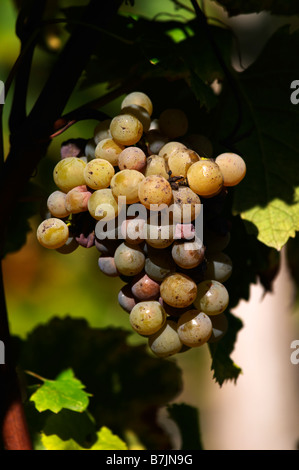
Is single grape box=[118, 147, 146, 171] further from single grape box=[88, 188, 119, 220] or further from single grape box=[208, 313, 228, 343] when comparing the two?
single grape box=[208, 313, 228, 343]

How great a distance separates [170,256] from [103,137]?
17 centimetres

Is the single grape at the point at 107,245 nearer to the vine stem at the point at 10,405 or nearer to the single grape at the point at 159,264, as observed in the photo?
the single grape at the point at 159,264

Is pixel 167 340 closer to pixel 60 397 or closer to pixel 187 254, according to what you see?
pixel 187 254

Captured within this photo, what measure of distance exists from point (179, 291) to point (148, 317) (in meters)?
0.05

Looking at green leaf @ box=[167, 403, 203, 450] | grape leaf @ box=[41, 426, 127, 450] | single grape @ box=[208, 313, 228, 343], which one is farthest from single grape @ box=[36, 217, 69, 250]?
green leaf @ box=[167, 403, 203, 450]

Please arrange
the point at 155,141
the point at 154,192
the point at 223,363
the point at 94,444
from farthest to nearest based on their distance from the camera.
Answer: the point at 94,444, the point at 223,363, the point at 155,141, the point at 154,192

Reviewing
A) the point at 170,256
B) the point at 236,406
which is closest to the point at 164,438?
the point at 170,256

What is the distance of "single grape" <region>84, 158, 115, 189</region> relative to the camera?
66 cm

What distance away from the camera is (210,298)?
0.66m

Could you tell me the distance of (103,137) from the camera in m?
0.70

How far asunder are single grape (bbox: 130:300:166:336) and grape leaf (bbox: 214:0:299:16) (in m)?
0.46

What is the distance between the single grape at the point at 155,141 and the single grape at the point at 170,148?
0.7 inches

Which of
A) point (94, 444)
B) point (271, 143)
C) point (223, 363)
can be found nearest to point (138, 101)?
point (271, 143)

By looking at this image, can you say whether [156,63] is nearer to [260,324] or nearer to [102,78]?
[102,78]
